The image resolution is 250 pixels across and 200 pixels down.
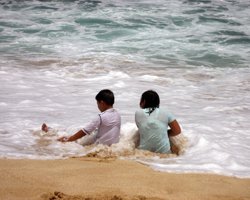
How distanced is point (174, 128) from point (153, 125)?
14.5 inches

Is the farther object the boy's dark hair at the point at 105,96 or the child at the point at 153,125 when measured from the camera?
the boy's dark hair at the point at 105,96

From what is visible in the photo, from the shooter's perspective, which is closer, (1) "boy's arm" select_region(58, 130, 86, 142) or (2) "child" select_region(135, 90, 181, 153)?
(2) "child" select_region(135, 90, 181, 153)

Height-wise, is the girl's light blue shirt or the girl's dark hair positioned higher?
the girl's dark hair

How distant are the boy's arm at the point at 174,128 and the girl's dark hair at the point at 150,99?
333 mm

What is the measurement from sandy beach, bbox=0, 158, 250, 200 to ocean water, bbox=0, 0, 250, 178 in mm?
580

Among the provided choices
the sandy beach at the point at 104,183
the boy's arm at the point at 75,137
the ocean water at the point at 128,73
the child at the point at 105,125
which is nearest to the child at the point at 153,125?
the ocean water at the point at 128,73

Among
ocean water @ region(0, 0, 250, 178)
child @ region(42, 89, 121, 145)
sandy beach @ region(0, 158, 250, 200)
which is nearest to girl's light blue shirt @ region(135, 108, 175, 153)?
ocean water @ region(0, 0, 250, 178)

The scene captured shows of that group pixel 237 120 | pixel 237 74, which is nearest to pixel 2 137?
pixel 237 120

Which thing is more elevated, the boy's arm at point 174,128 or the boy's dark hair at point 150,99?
the boy's dark hair at point 150,99

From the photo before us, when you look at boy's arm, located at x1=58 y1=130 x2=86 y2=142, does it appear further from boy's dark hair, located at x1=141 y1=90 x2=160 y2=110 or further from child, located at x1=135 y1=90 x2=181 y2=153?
boy's dark hair, located at x1=141 y1=90 x2=160 y2=110

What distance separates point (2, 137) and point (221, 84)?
600cm

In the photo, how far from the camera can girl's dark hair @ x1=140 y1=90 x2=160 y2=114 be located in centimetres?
531

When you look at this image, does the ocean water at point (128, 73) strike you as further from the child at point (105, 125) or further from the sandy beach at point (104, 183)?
the sandy beach at point (104, 183)

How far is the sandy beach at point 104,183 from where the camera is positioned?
3055 mm
